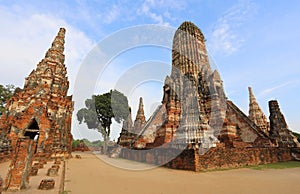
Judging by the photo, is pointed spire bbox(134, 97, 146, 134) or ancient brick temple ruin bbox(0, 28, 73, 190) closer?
ancient brick temple ruin bbox(0, 28, 73, 190)

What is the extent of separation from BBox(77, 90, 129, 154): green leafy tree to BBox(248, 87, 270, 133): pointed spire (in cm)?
2047

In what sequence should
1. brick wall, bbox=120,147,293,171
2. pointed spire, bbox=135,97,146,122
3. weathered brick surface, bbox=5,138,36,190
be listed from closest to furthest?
weathered brick surface, bbox=5,138,36,190
brick wall, bbox=120,147,293,171
pointed spire, bbox=135,97,146,122

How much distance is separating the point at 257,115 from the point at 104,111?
24431mm

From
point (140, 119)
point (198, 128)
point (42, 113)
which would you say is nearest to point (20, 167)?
point (198, 128)

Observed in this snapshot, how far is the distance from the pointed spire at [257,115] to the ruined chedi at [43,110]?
25682 mm

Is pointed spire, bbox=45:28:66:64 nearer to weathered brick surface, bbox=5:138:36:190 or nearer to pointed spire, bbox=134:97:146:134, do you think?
pointed spire, bbox=134:97:146:134

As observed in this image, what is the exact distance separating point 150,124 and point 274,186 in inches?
526

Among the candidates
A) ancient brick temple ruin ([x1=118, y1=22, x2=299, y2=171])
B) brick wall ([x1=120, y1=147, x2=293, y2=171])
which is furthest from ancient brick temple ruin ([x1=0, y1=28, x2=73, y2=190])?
brick wall ([x1=120, y1=147, x2=293, y2=171])

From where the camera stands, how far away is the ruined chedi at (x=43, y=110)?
13.9 m

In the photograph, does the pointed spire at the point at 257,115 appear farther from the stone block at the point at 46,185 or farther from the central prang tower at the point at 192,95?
the stone block at the point at 46,185

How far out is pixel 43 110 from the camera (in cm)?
1473

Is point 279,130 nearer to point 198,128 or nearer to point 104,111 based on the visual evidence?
point 198,128

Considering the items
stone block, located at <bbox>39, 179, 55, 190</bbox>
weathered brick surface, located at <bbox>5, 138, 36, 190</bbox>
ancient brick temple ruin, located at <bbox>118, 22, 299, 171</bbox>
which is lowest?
stone block, located at <bbox>39, 179, 55, 190</bbox>

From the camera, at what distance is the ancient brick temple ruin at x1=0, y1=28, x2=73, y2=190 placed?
1363 centimetres
